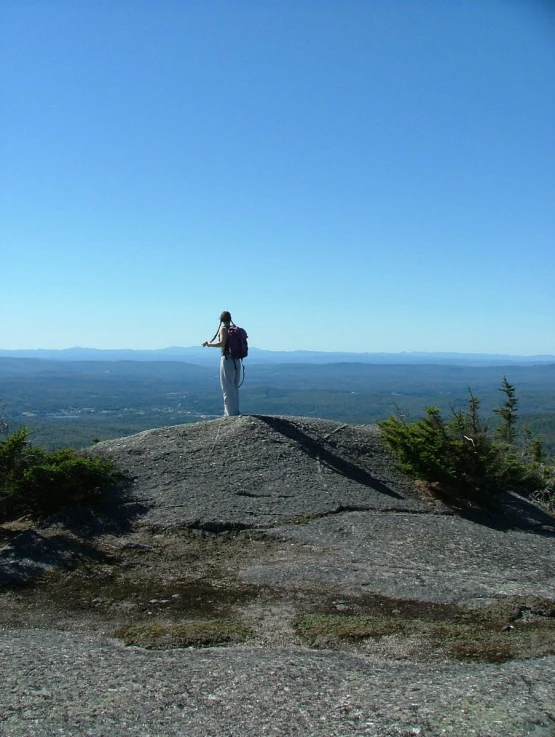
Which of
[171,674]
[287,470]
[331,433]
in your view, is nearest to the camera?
[171,674]

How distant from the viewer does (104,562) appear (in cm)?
789

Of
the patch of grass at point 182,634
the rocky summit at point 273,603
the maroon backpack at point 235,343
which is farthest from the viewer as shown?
the maroon backpack at point 235,343

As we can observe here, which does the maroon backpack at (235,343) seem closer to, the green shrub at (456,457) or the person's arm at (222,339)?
the person's arm at (222,339)

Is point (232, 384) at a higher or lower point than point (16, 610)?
higher

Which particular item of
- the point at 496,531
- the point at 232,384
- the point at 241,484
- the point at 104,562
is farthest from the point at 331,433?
the point at 104,562

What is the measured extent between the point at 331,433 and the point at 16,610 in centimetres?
758

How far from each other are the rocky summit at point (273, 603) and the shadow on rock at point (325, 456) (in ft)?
0.18

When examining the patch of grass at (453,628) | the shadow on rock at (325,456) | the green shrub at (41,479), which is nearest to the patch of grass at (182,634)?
the patch of grass at (453,628)

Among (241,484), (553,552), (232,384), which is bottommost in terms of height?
(553,552)

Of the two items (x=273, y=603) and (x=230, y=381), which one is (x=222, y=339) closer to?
(x=230, y=381)

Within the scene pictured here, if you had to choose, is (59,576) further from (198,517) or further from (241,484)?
(241,484)

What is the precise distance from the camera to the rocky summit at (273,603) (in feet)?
14.5

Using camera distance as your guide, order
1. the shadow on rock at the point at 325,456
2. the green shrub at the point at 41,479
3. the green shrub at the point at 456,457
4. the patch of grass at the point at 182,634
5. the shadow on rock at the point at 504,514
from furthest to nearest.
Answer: the green shrub at the point at 456,457 < the shadow on rock at the point at 325,456 < the shadow on rock at the point at 504,514 < the green shrub at the point at 41,479 < the patch of grass at the point at 182,634

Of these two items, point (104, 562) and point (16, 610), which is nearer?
point (16, 610)
